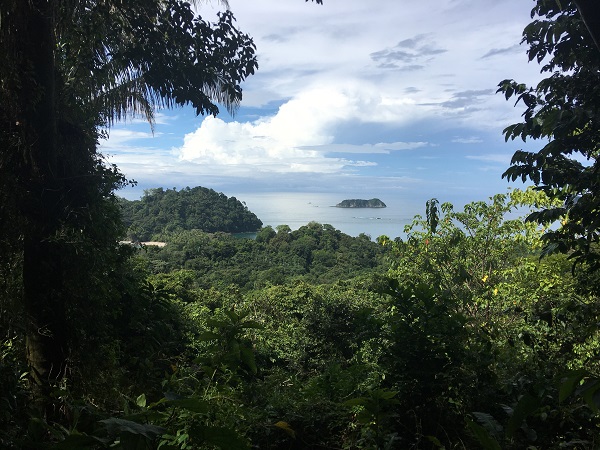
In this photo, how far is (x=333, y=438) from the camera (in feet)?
7.77

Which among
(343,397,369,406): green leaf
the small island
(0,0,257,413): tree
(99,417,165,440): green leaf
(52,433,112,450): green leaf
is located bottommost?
(343,397,369,406): green leaf

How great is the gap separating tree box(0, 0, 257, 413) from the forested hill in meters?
22.1

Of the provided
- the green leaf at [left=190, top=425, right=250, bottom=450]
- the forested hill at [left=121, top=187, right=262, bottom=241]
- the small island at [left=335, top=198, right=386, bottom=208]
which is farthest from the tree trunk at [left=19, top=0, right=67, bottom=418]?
the small island at [left=335, top=198, right=386, bottom=208]

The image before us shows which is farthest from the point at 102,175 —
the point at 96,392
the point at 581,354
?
the point at 581,354

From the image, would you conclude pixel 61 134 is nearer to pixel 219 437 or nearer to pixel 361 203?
pixel 219 437

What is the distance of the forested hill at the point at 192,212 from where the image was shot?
1056 inches

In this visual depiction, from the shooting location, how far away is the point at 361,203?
32.8 m

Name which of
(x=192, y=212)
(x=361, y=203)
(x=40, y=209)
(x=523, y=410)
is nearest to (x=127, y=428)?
(x=523, y=410)

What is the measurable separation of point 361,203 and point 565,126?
30835 millimetres

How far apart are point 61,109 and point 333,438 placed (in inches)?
105

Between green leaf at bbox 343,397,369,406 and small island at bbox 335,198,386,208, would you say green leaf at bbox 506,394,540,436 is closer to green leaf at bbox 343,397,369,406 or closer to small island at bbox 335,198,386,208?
green leaf at bbox 343,397,369,406

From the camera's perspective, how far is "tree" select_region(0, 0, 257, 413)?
2365 mm

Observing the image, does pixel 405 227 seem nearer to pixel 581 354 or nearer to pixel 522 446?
pixel 581 354

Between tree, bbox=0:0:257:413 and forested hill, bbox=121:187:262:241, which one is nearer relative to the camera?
tree, bbox=0:0:257:413
